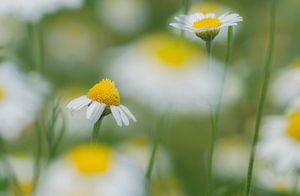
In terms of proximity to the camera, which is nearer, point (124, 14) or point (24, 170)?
point (24, 170)

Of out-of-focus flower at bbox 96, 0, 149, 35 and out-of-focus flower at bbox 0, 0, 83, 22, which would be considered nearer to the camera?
out-of-focus flower at bbox 0, 0, 83, 22

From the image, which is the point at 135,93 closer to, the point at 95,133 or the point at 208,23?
the point at 95,133

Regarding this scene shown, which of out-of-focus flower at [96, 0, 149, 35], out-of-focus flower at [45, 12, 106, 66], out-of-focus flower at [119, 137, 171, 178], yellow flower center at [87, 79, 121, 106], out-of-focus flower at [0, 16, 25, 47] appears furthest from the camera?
out-of-focus flower at [96, 0, 149, 35]

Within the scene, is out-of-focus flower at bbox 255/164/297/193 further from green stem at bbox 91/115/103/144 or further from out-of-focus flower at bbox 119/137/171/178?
green stem at bbox 91/115/103/144

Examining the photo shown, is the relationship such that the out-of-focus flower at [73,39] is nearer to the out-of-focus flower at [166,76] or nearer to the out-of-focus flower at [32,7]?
the out-of-focus flower at [32,7]

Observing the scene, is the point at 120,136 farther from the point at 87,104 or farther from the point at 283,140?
the point at 87,104

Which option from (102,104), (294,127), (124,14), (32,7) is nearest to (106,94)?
(102,104)

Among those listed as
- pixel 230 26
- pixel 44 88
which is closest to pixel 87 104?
pixel 230 26

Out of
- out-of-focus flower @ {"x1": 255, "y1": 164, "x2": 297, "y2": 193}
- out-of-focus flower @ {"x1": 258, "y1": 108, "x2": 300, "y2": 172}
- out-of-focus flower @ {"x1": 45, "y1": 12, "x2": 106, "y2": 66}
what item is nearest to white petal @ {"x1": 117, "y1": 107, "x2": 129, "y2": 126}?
out-of-focus flower @ {"x1": 258, "y1": 108, "x2": 300, "y2": 172}
